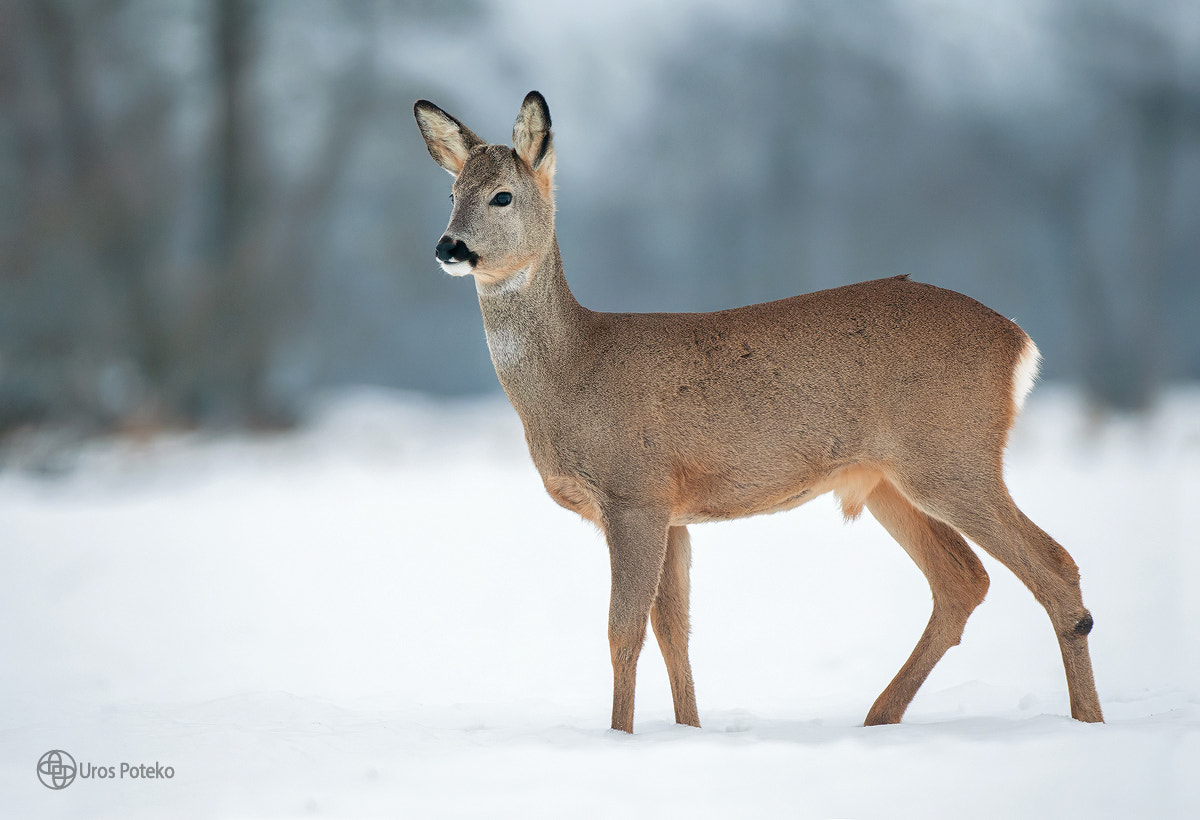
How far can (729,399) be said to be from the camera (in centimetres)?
454

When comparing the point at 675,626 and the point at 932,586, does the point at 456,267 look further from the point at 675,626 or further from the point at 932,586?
the point at 932,586

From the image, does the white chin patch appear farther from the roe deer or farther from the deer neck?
the deer neck

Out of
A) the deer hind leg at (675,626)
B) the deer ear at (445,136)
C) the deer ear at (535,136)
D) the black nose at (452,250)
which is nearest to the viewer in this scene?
the black nose at (452,250)

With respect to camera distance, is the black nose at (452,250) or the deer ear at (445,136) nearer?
the black nose at (452,250)

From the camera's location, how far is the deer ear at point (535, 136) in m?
4.52

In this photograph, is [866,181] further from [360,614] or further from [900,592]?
[360,614]

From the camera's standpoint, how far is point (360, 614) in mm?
7945

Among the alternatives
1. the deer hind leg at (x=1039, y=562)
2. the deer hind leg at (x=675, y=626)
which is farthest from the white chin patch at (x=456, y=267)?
the deer hind leg at (x=1039, y=562)

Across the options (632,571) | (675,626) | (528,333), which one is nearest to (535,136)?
(528,333)

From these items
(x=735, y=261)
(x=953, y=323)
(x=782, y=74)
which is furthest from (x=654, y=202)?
(x=953, y=323)

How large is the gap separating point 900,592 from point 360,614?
147 inches

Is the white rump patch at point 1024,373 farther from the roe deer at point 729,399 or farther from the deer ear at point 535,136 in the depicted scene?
the deer ear at point 535,136

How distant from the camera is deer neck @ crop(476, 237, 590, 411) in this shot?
4605mm

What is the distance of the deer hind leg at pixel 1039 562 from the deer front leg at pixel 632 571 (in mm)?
1036
